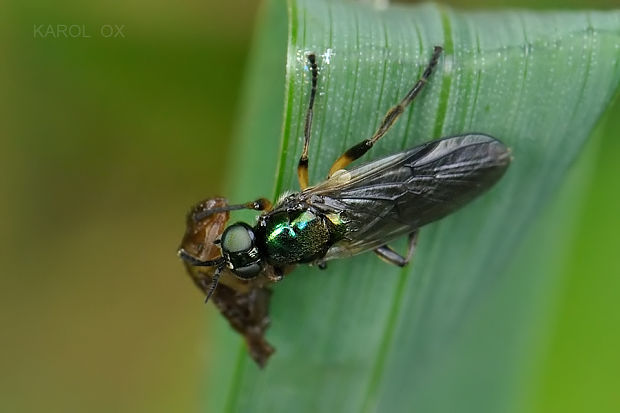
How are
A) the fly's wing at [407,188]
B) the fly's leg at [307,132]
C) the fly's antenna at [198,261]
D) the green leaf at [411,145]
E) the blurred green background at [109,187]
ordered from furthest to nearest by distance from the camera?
the blurred green background at [109,187] → the fly's antenna at [198,261] → the fly's wing at [407,188] → the green leaf at [411,145] → the fly's leg at [307,132]

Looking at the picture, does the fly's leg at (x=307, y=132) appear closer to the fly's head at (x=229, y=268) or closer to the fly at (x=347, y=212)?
the fly at (x=347, y=212)

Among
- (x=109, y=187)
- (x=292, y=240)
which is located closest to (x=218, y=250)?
(x=292, y=240)

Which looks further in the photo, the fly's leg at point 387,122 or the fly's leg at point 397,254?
the fly's leg at point 397,254

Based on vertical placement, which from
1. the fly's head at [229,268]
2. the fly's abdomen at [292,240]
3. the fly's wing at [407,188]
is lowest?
Result: the fly's head at [229,268]

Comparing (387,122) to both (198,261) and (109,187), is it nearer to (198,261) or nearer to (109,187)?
(198,261)

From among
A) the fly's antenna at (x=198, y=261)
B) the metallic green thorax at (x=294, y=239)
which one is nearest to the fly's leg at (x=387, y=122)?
the metallic green thorax at (x=294, y=239)

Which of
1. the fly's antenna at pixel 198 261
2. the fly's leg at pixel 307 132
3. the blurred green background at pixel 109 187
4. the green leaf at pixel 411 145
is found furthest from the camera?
the blurred green background at pixel 109 187

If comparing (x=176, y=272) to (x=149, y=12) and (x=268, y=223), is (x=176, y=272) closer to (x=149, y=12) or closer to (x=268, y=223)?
(x=149, y=12)
